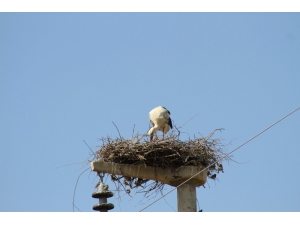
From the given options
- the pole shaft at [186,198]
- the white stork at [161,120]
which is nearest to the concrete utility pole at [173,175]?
the pole shaft at [186,198]

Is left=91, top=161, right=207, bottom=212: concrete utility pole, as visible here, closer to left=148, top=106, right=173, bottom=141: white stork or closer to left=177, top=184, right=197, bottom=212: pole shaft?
left=177, top=184, right=197, bottom=212: pole shaft

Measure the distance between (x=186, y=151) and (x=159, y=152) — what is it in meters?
0.38

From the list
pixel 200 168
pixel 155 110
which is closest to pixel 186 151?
pixel 200 168

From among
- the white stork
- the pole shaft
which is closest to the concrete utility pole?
the pole shaft

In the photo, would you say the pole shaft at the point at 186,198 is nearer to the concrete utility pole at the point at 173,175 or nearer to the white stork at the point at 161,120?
the concrete utility pole at the point at 173,175

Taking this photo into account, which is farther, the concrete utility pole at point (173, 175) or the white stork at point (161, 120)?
the white stork at point (161, 120)

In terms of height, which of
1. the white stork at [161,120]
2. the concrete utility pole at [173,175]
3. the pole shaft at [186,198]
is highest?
the white stork at [161,120]

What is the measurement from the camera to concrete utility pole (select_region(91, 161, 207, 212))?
10664 mm

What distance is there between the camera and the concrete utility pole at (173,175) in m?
10.7

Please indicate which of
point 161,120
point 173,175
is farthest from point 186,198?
point 161,120

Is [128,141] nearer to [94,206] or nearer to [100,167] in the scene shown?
[100,167]

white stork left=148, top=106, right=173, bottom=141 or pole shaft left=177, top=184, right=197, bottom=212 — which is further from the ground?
white stork left=148, top=106, right=173, bottom=141

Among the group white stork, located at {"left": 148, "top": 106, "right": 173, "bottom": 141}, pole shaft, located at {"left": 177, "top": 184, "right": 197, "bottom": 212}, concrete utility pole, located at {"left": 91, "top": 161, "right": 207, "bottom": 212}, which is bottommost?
pole shaft, located at {"left": 177, "top": 184, "right": 197, "bottom": 212}

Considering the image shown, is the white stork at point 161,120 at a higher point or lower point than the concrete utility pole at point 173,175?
higher
